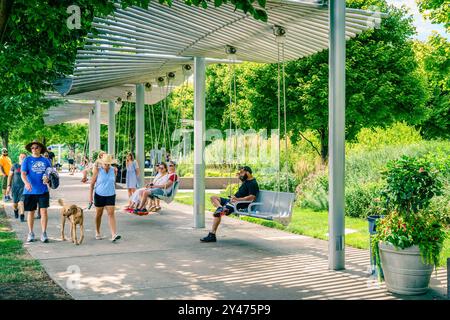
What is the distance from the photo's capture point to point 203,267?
24.6ft

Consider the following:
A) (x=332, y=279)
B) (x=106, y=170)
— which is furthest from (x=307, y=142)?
(x=332, y=279)

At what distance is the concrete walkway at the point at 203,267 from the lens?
6129mm

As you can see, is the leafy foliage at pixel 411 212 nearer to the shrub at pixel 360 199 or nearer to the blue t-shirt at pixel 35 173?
the blue t-shirt at pixel 35 173

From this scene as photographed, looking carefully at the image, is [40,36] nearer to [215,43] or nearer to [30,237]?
[215,43]

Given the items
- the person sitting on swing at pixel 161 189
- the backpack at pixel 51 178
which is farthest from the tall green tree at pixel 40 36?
the person sitting on swing at pixel 161 189

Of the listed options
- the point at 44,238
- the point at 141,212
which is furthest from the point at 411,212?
the point at 141,212

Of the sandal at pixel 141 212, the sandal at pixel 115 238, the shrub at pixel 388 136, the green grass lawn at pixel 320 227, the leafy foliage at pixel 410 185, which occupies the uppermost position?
the shrub at pixel 388 136

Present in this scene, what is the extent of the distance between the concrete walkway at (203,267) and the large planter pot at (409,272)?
0.52 feet

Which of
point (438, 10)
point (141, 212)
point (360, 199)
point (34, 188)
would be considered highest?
point (438, 10)

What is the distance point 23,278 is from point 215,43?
5886mm

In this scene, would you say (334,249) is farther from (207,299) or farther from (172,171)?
(172,171)

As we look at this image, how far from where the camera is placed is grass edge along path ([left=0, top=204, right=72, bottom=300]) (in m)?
6.02

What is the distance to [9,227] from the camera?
11.7 m

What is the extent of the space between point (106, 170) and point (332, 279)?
496 cm
